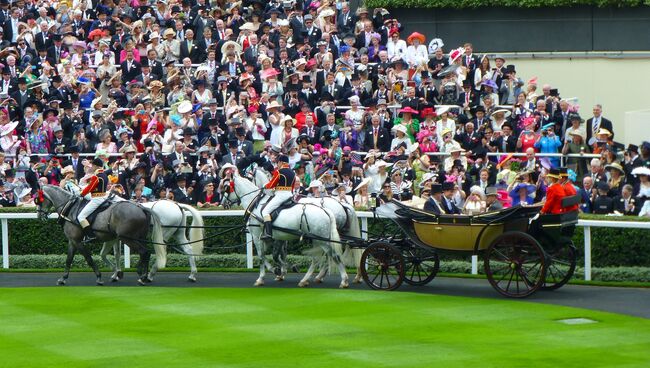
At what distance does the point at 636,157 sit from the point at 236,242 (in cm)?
697

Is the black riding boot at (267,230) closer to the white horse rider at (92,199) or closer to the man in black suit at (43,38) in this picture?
the white horse rider at (92,199)

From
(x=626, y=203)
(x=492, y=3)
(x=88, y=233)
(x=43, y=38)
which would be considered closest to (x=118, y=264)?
(x=88, y=233)

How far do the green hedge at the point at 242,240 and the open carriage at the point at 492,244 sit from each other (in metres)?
0.71

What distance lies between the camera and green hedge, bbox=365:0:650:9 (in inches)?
1156

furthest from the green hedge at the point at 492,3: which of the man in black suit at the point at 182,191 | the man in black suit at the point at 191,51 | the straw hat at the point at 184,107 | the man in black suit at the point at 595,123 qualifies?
the man in black suit at the point at 182,191

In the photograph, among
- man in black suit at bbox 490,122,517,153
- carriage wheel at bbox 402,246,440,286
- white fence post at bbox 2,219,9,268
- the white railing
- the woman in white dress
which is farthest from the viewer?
the woman in white dress

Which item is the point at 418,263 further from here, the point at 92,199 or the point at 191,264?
the point at 92,199

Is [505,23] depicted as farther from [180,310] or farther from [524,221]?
[180,310]

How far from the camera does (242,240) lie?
23750 mm

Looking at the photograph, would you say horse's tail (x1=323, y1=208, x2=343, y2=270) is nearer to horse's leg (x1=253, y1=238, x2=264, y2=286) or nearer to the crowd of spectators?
horse's leg (x1=253, y1=238, x2=264, y2=286)

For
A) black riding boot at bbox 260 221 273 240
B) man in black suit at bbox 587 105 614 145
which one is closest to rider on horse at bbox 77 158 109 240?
black riding boot at bbox 260 221 273 240

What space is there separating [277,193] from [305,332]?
15.4 feet

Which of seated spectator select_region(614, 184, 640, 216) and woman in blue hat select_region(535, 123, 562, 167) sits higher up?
woman in blue hat select_region(535, 123, 562, 167)

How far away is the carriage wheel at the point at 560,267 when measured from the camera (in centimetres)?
1914
